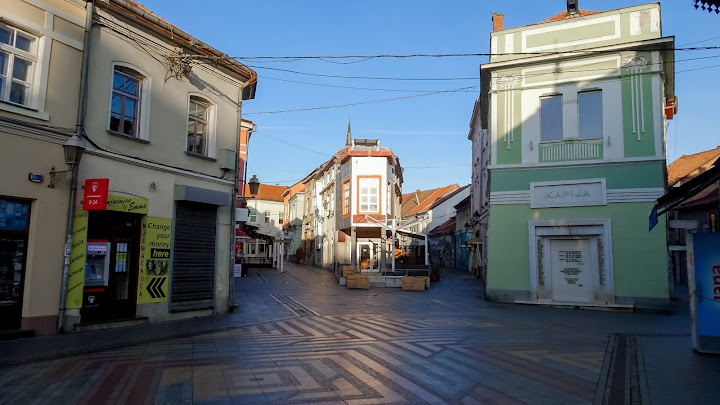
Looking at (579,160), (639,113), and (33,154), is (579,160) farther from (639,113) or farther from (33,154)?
(33,154)

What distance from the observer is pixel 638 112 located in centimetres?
1577

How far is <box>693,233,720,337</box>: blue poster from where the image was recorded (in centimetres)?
795

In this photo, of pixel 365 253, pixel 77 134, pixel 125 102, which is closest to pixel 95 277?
pixel 77 134

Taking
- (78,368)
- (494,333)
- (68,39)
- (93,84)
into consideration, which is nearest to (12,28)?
(68,39)

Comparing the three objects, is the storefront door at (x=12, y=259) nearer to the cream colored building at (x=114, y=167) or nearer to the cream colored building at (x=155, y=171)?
the cream colored building at (x=114, y=167)

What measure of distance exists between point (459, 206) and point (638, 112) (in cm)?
2761

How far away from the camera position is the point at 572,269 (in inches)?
637

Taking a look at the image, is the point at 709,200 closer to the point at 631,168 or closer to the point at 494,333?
the point at 631,168

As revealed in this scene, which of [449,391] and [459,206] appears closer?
[449,391]

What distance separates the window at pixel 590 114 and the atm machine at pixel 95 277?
1475cm

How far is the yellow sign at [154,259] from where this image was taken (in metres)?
11.7

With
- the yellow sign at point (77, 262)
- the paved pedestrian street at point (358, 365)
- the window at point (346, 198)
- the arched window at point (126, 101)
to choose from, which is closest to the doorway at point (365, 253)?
the window at point (346, 198)

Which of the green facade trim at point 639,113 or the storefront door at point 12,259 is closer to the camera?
the storefront door at point 12,259

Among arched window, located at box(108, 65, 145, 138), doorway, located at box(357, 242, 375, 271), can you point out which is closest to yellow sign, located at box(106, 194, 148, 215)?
arched window, located at box(108, 65, 145, 138)
